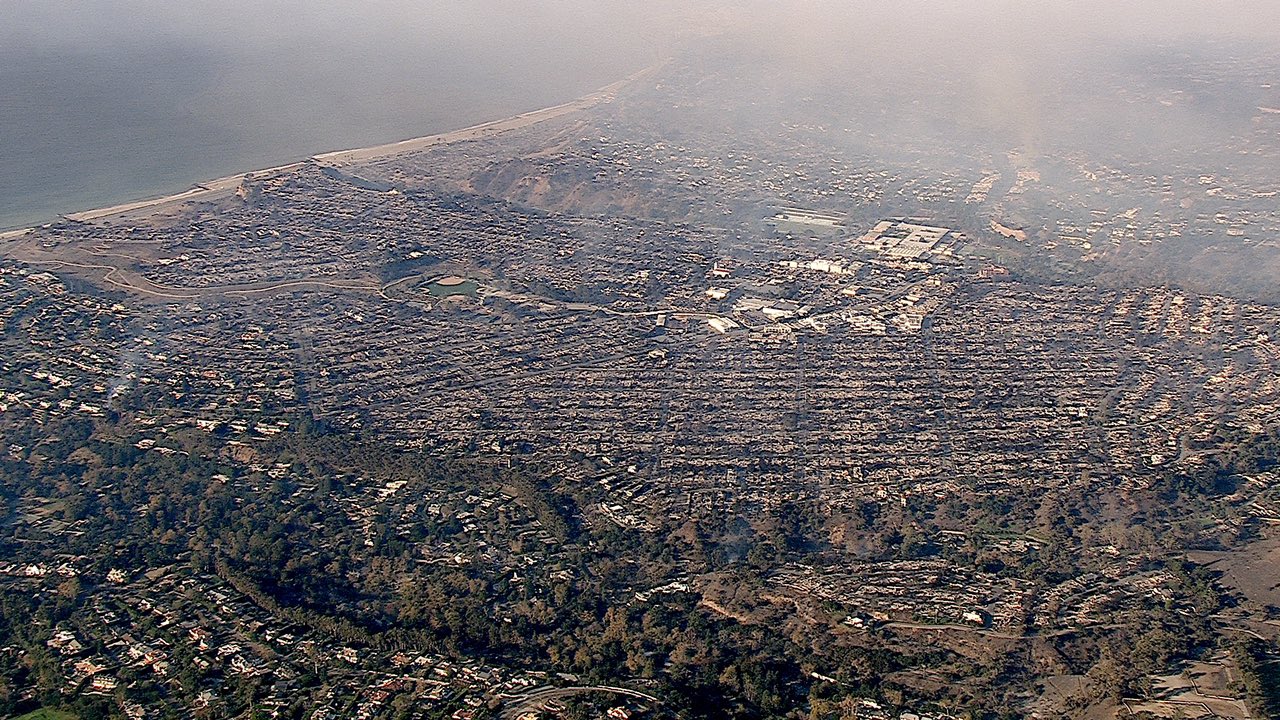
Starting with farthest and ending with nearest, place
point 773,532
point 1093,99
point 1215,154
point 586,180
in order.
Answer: point 1093,99
point 1215,154
point 586,180
point 773,532

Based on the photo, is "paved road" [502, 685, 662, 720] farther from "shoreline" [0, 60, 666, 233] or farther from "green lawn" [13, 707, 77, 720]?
"shoreline" [0, 60, 666, 233]

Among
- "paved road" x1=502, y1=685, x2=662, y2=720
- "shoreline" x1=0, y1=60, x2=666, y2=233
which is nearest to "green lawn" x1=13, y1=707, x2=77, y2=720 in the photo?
"paved road" x1=502, y1=685, x2=662, y2=720

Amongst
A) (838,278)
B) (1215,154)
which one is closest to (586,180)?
(838,278)

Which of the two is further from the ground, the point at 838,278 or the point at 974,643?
the point at 838,278

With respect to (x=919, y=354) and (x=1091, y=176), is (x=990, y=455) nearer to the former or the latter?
(x=919, y=354)

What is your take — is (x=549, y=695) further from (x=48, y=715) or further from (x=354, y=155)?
(x=354, y=155)

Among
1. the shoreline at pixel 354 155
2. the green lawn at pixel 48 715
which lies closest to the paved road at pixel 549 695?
the green lawn at pixel 48 715

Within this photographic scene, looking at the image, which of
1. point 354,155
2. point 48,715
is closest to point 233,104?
point 354,155
